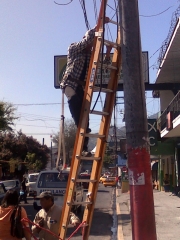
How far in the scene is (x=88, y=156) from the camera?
520cm

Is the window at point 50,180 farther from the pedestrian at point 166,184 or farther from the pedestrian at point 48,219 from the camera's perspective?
the pedestrian at point 166,184

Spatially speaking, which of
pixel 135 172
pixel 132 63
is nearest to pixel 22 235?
pixel 135 172

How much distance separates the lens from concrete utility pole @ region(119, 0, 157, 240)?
177 inches


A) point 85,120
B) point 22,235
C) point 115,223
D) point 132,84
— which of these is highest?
point 132,84

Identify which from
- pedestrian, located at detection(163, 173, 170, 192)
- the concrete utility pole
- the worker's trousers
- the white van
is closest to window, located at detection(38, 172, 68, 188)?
the white van

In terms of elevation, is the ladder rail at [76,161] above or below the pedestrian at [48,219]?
above

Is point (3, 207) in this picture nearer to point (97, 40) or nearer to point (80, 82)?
point (80, 82)

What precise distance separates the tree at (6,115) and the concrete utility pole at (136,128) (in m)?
20.1

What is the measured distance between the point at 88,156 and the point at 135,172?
2.72ft

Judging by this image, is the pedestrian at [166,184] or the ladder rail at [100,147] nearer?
the ladder rail at [100,147]

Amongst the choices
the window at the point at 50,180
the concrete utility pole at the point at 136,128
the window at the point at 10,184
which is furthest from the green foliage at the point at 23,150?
the concrete utility pole at the point at 136,128

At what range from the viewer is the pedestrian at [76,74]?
17.8 ft

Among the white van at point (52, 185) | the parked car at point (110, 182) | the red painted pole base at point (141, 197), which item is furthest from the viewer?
the parked car at point (110, 182)

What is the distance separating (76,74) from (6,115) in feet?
72.9
